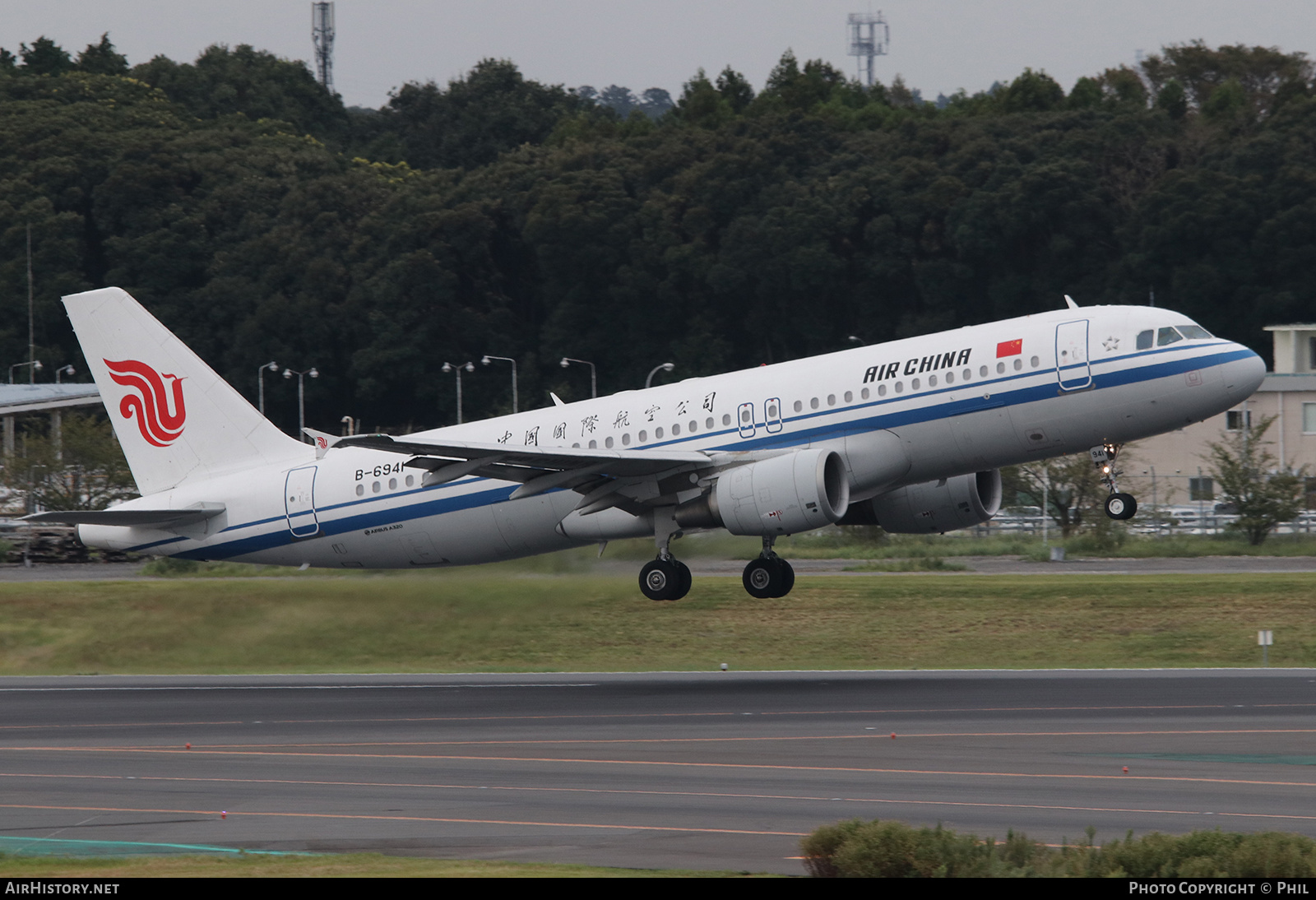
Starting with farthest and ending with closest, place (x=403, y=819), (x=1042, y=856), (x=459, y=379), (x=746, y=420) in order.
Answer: (x=459, y=379) < (x=746, y=420) < (x=403, y=819) < (x=1042, y=856)

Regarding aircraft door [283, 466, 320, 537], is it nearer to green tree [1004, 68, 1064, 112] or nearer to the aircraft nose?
the aircraft nose

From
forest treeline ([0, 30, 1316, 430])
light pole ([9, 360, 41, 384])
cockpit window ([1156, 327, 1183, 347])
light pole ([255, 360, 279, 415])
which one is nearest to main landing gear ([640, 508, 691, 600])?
cockpit window ([1156, 327, 1183, 347])

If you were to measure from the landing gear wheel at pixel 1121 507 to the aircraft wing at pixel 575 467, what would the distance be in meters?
8.41

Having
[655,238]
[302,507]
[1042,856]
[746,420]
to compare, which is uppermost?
[655,238]

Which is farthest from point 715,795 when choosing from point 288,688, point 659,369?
point 659,369

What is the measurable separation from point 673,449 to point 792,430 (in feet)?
9.19

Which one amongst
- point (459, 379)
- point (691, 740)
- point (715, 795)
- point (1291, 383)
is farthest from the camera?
point (459, 379)

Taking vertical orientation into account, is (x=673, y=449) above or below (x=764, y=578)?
above

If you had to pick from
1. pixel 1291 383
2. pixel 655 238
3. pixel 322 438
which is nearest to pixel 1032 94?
pixel 655 238

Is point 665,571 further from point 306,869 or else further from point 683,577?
point 306,869

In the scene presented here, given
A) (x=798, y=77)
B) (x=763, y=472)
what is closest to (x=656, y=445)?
(x=763, y=472)

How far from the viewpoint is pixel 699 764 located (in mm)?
27594

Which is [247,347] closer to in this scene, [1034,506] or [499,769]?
[1034,506]

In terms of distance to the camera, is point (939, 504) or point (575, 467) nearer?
point (575, 467)
